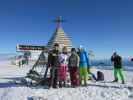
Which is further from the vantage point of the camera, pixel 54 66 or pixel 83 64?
pixel 83 64

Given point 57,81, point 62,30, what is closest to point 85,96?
point 57,81

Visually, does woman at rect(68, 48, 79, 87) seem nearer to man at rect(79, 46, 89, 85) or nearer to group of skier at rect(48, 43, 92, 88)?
group of skier at rect(48, 43, 92, 88)

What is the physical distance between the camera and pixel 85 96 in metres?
11.3

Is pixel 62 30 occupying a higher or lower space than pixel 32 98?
higher

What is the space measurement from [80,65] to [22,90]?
120 inches

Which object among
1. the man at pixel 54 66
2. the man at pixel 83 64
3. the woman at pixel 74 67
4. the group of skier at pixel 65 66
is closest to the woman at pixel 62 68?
the group of skier at pixel 65 66

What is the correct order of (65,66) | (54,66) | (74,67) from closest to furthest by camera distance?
(54,66) → (74,67) → (65,66)

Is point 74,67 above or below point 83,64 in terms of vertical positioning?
below

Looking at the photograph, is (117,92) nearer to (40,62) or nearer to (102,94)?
(102,94)

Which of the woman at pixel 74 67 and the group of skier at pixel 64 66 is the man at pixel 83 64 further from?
the woman at pixel 74 67

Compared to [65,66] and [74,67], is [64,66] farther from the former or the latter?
[74,67]

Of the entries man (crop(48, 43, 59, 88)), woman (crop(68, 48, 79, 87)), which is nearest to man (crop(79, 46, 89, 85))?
woman (crop(68, 48, 79, 87))

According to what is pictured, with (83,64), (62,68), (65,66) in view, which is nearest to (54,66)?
(62,68)

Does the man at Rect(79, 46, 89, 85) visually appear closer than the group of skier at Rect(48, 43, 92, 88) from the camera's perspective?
No
